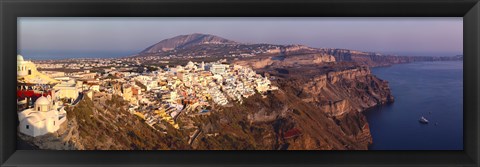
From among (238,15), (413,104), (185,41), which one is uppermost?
(185,41)

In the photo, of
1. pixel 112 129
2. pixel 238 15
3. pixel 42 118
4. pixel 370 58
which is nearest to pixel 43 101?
pixel 42 118

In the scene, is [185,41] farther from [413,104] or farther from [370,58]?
[413,104]

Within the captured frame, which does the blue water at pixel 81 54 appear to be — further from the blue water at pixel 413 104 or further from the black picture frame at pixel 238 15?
the blue water at pixel 413 104

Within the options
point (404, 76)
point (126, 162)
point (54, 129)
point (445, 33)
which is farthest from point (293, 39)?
point (126, 162)

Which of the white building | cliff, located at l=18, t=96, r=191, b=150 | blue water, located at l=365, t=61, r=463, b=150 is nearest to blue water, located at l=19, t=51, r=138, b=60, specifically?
cliff, located at l=18, t=96, r=191, b=150

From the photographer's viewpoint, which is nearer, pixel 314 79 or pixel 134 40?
pixel 134 40

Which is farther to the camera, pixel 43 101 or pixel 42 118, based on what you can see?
pixel 43 101
